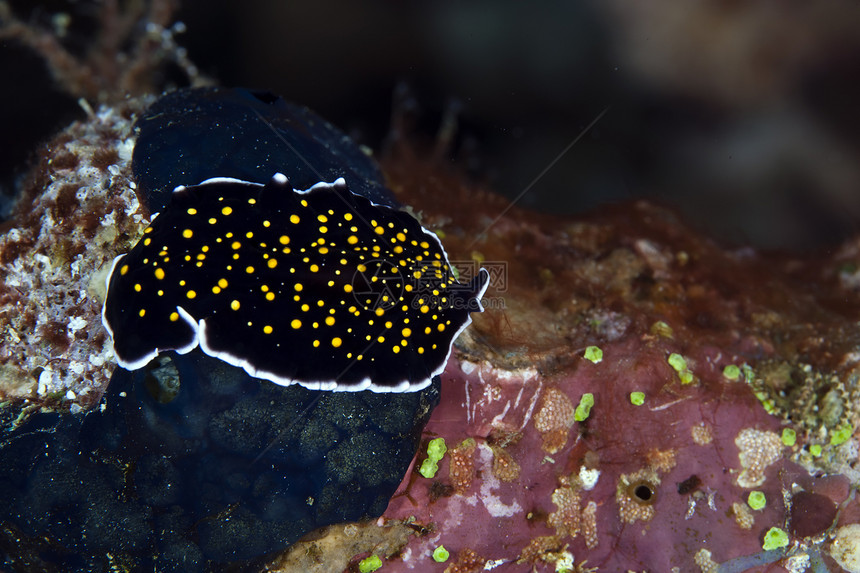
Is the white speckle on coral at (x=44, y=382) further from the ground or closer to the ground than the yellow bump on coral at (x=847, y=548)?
further from the ground

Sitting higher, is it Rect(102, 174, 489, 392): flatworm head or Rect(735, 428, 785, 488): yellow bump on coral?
Rect(102, 174, 489, 392): flatworm head

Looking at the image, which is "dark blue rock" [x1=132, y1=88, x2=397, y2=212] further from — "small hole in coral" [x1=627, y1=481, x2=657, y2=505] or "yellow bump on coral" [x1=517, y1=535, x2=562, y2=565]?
"small hole in coral" [x1=627, y1=481, x2=657, y2=505]

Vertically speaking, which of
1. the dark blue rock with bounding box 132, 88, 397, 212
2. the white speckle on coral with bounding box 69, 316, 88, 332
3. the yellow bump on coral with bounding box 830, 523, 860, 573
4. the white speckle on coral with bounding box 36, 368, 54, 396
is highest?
the dark blue rock with bounding box 132, 88, 397, 212

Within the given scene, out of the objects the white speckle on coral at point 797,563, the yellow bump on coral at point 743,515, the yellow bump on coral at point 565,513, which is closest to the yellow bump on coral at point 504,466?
the yellow bump on coral at point 565,513

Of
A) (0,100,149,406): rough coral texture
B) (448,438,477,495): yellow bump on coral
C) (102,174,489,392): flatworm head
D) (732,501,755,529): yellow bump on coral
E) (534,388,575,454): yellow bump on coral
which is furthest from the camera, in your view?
(732,501,755,529): yellow bump on coral

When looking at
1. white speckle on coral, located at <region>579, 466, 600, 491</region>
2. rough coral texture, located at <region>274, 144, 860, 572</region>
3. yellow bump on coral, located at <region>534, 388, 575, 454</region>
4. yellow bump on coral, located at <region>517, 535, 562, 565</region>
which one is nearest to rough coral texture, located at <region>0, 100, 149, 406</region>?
rough coral texture, located at <region>274, 144, 860, 572</region>

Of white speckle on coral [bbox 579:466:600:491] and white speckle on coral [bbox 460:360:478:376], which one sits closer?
white speckle on coral [bbox 460:360:478:376]

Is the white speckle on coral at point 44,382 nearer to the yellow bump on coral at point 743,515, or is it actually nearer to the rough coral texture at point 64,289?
the rough coral texture at point 64,289
